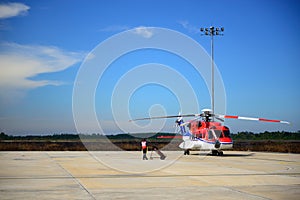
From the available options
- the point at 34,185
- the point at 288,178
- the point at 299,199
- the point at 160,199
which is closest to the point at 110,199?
the point at 160,199

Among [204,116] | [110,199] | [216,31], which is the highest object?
[216,31]

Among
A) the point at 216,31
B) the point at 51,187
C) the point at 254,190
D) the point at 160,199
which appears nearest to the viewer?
the point at 160,199

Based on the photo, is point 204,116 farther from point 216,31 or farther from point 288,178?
point 288,178

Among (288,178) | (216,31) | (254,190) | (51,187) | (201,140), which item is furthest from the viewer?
(216,31)

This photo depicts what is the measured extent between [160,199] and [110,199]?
1.21 metres

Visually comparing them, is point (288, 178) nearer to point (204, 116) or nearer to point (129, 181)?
point (129, 181)

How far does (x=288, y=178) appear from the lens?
→ 14359 millimetres

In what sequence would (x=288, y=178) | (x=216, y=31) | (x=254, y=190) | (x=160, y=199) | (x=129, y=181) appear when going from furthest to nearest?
(x=216, y=31)
(x=288, y=178)
(x=129, y=181)
(x=254, y=190)
(x=160, y=199)

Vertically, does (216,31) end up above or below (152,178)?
above

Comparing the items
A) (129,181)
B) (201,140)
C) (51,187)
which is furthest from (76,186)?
(201,140)

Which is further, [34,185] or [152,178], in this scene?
[152,178]

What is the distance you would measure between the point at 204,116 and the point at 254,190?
62.8 feet

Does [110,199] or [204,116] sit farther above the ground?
[204,116]

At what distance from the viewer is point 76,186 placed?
12.2 metres
